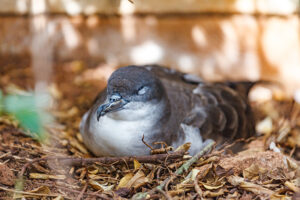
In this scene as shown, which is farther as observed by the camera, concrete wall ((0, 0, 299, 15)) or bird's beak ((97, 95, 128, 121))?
concrete wall ((0, 0, 299, 15))

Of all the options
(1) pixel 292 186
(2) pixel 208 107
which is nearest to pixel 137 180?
(1) pixel 292 186

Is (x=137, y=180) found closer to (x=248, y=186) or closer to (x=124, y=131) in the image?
(x=124, y=131)

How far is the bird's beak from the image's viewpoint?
11.4ft

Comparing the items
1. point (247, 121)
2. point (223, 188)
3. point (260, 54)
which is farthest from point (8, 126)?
point (260, 54)

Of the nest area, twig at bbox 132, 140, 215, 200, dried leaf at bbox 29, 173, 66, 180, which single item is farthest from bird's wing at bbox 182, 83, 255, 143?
dried leaf at bbox 29, 173, 66, 180

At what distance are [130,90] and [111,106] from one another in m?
0.23

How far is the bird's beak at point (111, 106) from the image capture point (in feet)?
11.4

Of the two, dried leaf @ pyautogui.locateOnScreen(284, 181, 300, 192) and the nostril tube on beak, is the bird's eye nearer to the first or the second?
the nostril tube on beak

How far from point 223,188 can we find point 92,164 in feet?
3.55

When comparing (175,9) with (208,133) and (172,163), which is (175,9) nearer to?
(208,133)

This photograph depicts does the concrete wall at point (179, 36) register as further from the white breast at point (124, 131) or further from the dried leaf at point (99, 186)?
the dried leaf at point (99, 186)

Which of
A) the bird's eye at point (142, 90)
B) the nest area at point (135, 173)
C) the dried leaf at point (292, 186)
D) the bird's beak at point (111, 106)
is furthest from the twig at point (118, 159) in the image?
the dried leaf at point (292, 186)

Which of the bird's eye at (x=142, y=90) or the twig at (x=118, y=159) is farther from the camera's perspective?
the bird's eye at (x=142, y=90)

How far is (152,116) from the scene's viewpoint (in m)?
3.78
